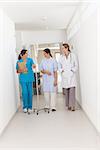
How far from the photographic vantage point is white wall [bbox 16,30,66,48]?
8453 millimetres

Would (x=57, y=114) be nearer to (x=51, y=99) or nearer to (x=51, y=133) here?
(x=51, y=99)

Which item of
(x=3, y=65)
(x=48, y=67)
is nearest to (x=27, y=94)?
(x=48, y=67)

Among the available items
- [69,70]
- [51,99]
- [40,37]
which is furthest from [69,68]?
[40,37]

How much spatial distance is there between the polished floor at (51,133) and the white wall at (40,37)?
3.87m

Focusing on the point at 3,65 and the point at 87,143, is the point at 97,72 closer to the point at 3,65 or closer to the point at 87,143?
the point at 87,143

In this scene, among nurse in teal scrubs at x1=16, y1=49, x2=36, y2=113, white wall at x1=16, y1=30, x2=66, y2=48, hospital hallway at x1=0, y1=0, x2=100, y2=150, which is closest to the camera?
hospital hallway at x1=0, y1=0, x2=100, y2=150

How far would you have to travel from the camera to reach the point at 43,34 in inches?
337

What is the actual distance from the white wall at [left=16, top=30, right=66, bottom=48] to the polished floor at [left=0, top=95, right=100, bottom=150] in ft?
12.7

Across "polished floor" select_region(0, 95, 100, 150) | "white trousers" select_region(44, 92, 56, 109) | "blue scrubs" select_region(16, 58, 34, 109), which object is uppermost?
"blue scrubs" select_region(16, 58, 34, 109)

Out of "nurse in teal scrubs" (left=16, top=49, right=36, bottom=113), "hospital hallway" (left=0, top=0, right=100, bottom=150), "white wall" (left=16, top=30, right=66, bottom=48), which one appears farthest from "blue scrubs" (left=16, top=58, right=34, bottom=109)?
"white wall" (left=16, top=30, right=66, bottom=48)

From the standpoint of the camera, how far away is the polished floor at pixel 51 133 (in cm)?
326

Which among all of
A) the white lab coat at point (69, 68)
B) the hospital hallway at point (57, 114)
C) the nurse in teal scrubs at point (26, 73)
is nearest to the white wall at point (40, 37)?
the hospital hallway at point (57, 114)

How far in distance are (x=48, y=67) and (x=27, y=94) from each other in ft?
2.54

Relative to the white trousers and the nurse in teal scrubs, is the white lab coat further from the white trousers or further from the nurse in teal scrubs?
the nurse in teal scrubs
